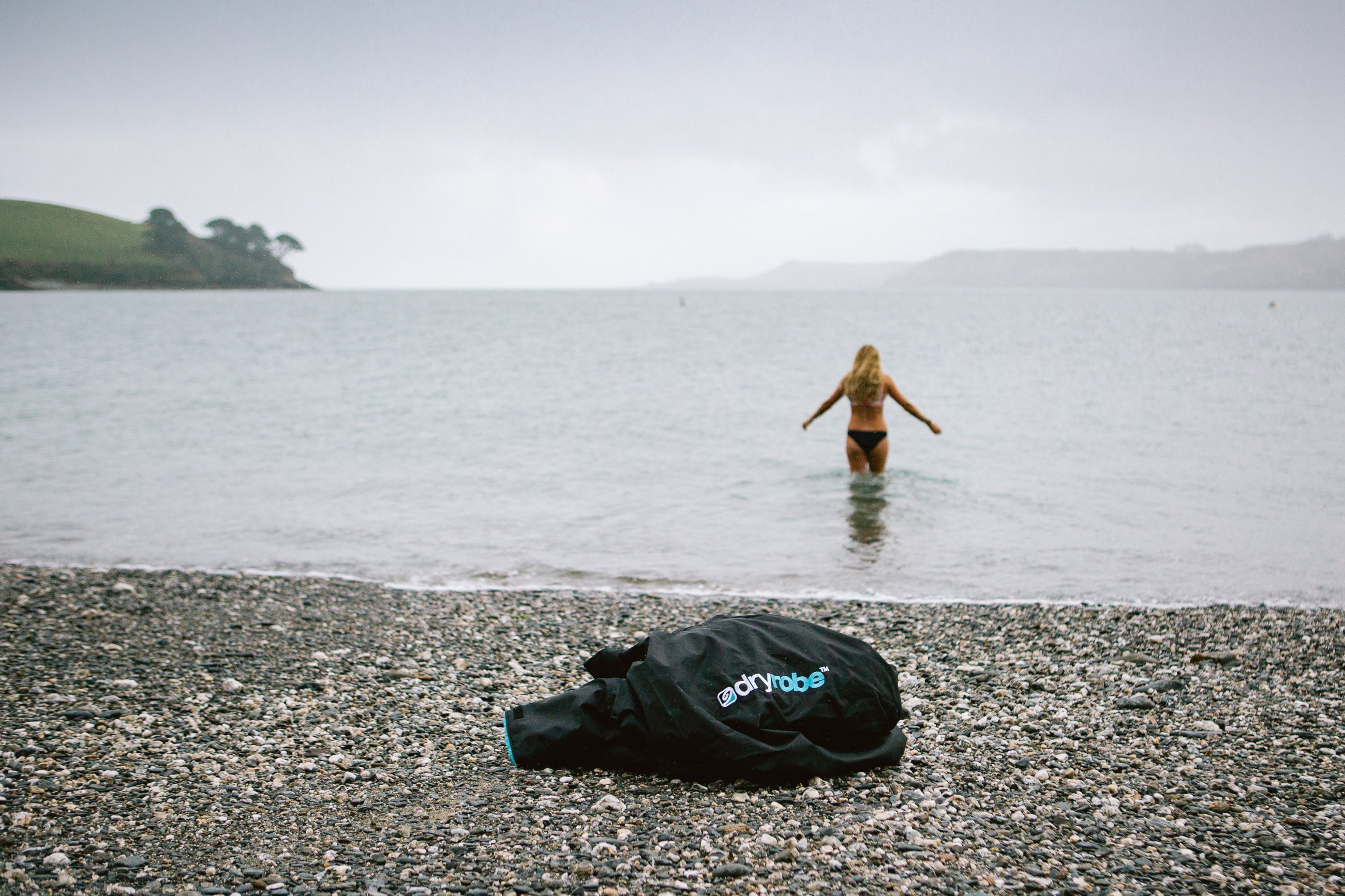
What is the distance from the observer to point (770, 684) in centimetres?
476

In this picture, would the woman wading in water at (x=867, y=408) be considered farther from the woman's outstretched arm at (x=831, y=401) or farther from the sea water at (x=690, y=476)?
the sea water at (x=690, y=476)

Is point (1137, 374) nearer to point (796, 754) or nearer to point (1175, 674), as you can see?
point (1175, 674)

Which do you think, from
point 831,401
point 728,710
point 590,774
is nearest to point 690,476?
point 831,401

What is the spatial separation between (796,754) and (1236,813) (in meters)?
2.27

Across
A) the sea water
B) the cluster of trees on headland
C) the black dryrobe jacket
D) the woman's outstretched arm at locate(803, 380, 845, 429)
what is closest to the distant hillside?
the cluster of trees on headland

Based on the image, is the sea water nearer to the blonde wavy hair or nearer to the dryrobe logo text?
the blonde wavy hair

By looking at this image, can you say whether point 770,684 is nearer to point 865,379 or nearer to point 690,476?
point 865,379

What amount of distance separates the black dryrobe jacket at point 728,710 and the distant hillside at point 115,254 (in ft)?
145

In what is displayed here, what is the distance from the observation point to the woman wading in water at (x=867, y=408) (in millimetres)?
13500

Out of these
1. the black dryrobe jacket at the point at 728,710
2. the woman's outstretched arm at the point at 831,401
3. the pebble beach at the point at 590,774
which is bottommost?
the pebble beach at the point at 590,774

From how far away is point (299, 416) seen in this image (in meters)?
24.5

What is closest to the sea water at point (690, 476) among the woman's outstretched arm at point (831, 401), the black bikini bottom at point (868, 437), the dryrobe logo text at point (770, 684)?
the black bikini bottom at point (868, 437)

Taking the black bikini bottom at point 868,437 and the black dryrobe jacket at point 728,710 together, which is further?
the black bikini bottom at point 868,437

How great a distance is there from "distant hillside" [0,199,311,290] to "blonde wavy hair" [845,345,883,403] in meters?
40.3
